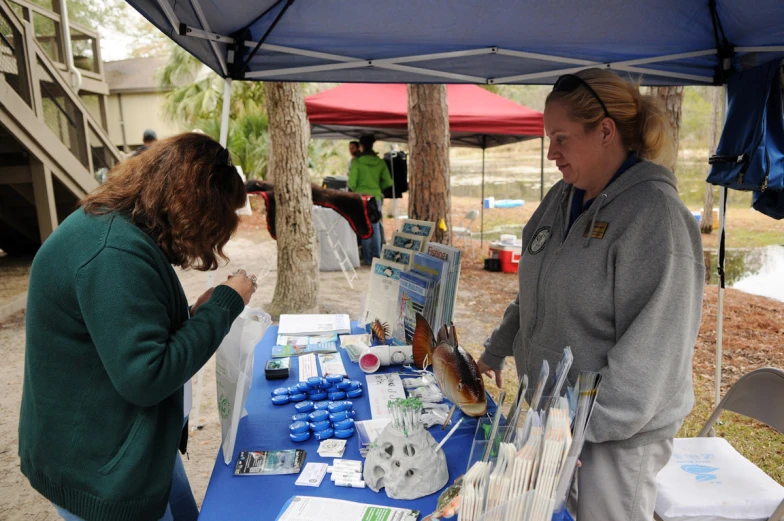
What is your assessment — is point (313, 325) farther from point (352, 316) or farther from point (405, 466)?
point (352, 316)

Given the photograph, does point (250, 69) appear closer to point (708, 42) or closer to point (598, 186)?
point (598, 186)

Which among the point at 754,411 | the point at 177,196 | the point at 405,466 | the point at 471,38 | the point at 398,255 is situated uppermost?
the point at 471,38

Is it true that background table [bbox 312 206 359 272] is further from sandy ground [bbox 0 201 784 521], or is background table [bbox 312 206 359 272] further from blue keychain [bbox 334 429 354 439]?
blue keychain [bbox 334 429 354 439]

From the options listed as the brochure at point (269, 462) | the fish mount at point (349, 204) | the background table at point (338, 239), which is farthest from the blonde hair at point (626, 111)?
the background table at point (338, 239)

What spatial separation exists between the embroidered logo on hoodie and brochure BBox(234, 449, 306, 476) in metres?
0.83

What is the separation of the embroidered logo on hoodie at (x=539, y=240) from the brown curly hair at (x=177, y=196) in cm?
83

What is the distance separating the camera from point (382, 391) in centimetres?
169

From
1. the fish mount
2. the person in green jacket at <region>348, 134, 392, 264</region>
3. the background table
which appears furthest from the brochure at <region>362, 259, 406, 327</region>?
the person in green jacket at <region>348, 134, 392, 264</region>

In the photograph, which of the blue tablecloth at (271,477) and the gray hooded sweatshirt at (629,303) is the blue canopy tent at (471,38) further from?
the blue tablecloth at (271,477)

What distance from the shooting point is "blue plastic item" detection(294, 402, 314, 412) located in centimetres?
154

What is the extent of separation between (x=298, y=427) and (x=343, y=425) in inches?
4.8

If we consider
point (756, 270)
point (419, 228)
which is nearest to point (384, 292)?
point (419, 228)

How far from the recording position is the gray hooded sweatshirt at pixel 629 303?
3.68 feet

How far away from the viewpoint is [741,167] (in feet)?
7.00
